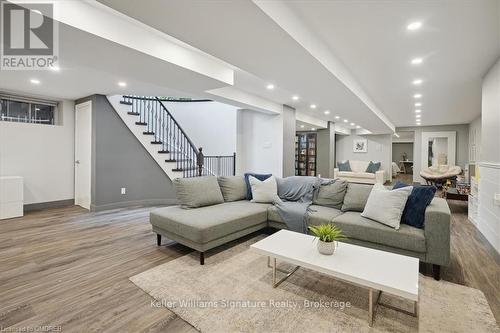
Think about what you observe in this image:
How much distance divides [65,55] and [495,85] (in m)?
5.37

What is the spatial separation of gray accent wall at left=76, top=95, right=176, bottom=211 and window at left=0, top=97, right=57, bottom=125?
73cm

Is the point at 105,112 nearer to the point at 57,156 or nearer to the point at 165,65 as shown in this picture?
the point at 57,156

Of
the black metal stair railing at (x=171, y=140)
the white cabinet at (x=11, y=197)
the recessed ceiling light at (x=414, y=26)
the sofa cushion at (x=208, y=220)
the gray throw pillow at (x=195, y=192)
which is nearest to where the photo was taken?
the recessed ceiling light at (x=414, y=26)

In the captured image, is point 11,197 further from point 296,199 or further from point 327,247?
point 327,247

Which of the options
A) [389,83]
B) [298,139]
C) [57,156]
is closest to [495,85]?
[389,83]

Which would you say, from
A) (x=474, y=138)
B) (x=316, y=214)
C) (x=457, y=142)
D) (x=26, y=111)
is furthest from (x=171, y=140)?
(x=457, y=142)

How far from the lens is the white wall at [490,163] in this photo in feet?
9.89

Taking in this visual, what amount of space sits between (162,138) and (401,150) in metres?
16.5

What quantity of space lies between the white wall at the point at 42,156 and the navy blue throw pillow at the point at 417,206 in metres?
6.51

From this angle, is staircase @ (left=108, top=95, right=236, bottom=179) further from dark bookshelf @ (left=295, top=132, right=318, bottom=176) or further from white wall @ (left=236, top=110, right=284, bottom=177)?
dark bookshelf @ (left=295, top=132, right=318, bottom=176)

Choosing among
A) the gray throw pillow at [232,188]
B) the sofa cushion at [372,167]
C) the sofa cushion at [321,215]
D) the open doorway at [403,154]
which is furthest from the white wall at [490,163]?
the open doorway at [403,154]

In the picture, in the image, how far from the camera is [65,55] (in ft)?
8.75

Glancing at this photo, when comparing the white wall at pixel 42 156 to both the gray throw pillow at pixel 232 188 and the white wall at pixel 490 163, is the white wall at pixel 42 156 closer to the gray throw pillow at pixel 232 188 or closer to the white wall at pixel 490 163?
the gray throw pillow at pixel 232 188

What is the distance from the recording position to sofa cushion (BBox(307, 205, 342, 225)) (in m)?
2.96
